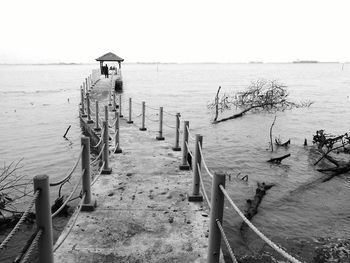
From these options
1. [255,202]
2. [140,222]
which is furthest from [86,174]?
[255,202]

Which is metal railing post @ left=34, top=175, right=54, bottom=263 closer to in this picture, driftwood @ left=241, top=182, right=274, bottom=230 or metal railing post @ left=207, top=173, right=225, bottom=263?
metal railing post @ left=207, top=173, right=225, bottom=263

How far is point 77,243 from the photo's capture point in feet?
15.3

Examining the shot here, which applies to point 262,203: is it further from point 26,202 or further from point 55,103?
point 55,103

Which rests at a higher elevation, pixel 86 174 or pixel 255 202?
pixel 86 174

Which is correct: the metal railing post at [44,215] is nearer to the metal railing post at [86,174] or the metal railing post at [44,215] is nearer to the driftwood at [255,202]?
the metal railing post at [86,174]

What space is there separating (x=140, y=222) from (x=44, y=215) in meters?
2.39

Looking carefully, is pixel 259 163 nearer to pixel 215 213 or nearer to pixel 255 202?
pixel 255 202

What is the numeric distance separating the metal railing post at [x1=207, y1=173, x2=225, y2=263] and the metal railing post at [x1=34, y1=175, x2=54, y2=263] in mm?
1748

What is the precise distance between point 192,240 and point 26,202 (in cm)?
636

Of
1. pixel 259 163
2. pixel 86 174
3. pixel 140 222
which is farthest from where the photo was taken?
pixel 259 163

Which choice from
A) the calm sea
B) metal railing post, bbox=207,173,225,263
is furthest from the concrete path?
the calm sea

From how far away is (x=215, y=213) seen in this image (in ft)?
12.0

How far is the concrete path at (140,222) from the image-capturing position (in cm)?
445

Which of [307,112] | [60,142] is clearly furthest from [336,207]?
[307,112]
